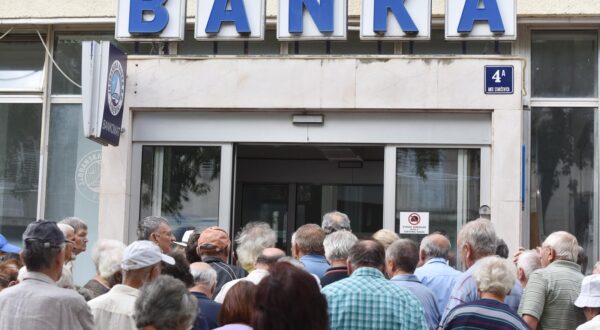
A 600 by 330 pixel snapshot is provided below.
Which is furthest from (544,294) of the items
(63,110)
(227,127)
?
(63,110)

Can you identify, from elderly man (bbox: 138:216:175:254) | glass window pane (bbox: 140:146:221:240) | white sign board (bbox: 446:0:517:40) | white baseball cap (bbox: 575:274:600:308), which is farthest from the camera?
glass window pane (bbox: 140:146:221:240)

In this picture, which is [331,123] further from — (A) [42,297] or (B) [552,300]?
(A) [42,297]

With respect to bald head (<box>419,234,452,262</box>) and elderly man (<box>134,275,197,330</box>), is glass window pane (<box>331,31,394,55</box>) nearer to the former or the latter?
bald head (<box>419,234,452,262</box>)

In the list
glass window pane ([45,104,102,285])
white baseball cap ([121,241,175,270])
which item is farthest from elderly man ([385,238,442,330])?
glass window pane ([45,104,102,285])

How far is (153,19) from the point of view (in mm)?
11438

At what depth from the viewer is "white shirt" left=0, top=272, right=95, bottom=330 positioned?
16.4ft

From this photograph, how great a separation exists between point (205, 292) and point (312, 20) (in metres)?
5.69

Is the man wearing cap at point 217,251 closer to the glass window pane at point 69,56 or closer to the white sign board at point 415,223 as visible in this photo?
the white sign board at point 415,223

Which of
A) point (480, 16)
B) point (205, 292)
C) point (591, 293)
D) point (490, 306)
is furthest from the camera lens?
point (480, 16)

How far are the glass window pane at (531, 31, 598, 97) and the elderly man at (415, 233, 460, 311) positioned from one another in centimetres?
474

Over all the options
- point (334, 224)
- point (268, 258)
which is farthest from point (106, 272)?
point (334, 224)

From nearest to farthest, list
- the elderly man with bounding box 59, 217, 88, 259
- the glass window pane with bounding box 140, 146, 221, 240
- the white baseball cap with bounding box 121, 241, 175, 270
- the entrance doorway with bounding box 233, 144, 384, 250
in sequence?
the white baseball cap with bounding box 121, 241, 175, 270 < the elderly man with bounding box 59, 217, 88, 259 < the glass window pane with bounding box 140, 146, 221, 240 < the entrance doorway with bounding box 233, 144, 384, 250

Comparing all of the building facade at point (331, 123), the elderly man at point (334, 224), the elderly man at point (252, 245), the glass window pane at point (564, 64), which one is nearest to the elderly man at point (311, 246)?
the elderly man at point (252, 245)

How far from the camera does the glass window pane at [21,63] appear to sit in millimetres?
12812
